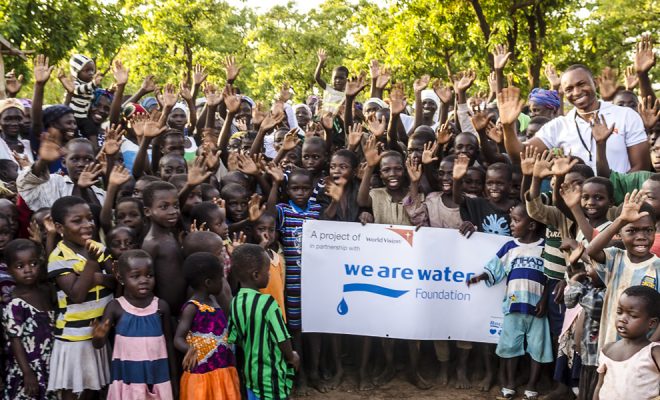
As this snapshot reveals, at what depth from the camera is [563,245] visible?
488 cm

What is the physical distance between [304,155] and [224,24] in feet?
58.1

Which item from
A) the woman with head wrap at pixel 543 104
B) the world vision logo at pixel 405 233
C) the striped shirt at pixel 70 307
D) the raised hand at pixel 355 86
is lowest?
the striped shirt at pixel 70 307

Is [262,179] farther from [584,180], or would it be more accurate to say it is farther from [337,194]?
[584,180]

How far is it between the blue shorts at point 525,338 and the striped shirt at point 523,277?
7 centimetres

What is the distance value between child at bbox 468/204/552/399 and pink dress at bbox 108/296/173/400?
2581 millimetres

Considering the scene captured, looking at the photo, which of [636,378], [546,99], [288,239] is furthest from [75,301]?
[546,99]

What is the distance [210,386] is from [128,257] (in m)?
0.92

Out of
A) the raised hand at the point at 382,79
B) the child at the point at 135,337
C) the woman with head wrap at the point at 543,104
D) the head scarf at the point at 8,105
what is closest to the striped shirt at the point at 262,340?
the child at the point at 135,337


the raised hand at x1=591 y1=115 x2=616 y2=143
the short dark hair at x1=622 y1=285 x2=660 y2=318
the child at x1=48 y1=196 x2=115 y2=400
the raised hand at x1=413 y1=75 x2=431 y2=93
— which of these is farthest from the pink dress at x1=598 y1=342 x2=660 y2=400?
the raised hand at x1=413 y1=75 x2=431 y2=93

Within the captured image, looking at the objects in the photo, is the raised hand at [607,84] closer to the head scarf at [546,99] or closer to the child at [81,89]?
the head scarf at [546,99]

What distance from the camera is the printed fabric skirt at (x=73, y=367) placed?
4594 mm

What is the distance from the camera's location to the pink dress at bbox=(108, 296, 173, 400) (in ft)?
14.8

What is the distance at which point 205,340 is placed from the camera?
4.49 meters

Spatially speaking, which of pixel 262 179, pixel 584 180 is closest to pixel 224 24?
pixel 262 179
